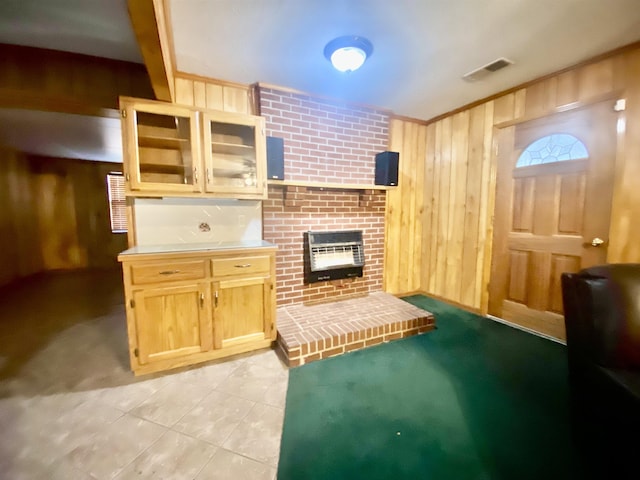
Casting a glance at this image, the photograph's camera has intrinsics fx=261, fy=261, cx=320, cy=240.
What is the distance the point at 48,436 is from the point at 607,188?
4.14m

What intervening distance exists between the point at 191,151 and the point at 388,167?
2.08 meters

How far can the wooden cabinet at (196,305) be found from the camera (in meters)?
1.90

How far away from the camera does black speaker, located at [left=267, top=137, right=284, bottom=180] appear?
2545mm

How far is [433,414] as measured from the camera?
159cm

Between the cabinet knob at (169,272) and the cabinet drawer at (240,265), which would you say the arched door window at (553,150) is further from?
the cabinet knob at (169,272)

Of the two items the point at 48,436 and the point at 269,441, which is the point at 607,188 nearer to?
the point at 269,441

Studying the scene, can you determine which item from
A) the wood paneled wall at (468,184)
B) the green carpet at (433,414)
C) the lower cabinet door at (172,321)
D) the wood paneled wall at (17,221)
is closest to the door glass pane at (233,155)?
the lower cabinet door at (172,321)

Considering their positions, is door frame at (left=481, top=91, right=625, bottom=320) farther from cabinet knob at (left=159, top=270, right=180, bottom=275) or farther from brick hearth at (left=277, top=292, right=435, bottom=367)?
cabinet knob at (left=159, top=270, right=180, bottom=275)

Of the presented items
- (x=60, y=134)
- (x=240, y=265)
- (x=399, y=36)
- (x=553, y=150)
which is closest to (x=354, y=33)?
(x=399, y=36)

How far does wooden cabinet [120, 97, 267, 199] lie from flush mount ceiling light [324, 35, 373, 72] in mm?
806

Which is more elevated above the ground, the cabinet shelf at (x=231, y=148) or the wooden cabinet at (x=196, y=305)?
the cabinet shelf at (x=231, y=148)

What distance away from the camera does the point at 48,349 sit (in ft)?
7.52

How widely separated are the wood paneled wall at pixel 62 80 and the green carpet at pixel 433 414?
9.43 ft

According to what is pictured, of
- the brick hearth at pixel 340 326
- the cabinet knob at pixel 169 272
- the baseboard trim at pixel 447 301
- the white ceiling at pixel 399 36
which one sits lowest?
the baseboard trim at pixel 447 301
